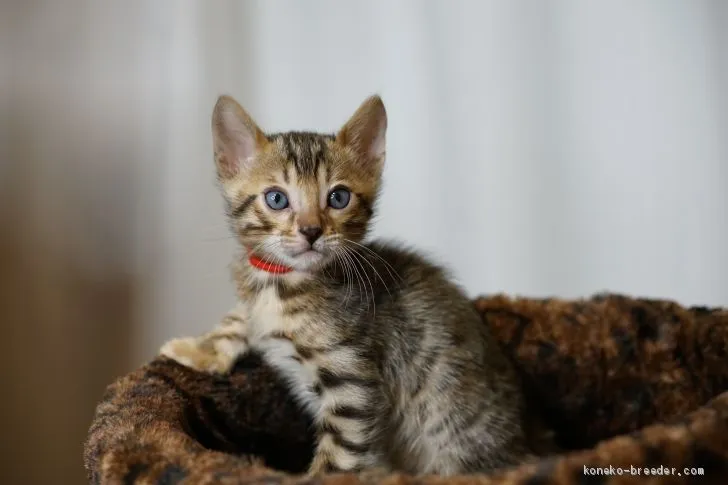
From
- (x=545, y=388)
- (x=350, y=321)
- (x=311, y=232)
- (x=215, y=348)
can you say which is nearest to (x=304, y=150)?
(x=311, y=232)

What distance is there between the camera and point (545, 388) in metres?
1.41

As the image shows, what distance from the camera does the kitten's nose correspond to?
1012 mm

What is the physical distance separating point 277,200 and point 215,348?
39 cm

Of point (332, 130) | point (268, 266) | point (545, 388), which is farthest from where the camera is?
point (332, 130)

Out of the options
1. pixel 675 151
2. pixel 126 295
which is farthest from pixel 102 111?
pixel 675 151

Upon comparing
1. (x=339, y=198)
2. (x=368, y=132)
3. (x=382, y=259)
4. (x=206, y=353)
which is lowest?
(x=206, y=353)

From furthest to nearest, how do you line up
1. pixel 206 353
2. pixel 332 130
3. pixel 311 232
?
pixel 332 130 → pixel 206 353 → pixel 311 232

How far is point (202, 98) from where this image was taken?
1.61 meters

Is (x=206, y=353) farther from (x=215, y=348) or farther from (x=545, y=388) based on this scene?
(x=545, y=388)

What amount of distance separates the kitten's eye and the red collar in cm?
14

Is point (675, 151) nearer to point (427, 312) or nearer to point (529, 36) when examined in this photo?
point (529, 36)

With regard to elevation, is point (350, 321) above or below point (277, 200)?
below

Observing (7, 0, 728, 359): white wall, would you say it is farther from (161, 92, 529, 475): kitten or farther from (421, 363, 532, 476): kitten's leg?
(421, 363, 532, 476): kitten's leg

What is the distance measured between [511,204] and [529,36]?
1.61 feet
